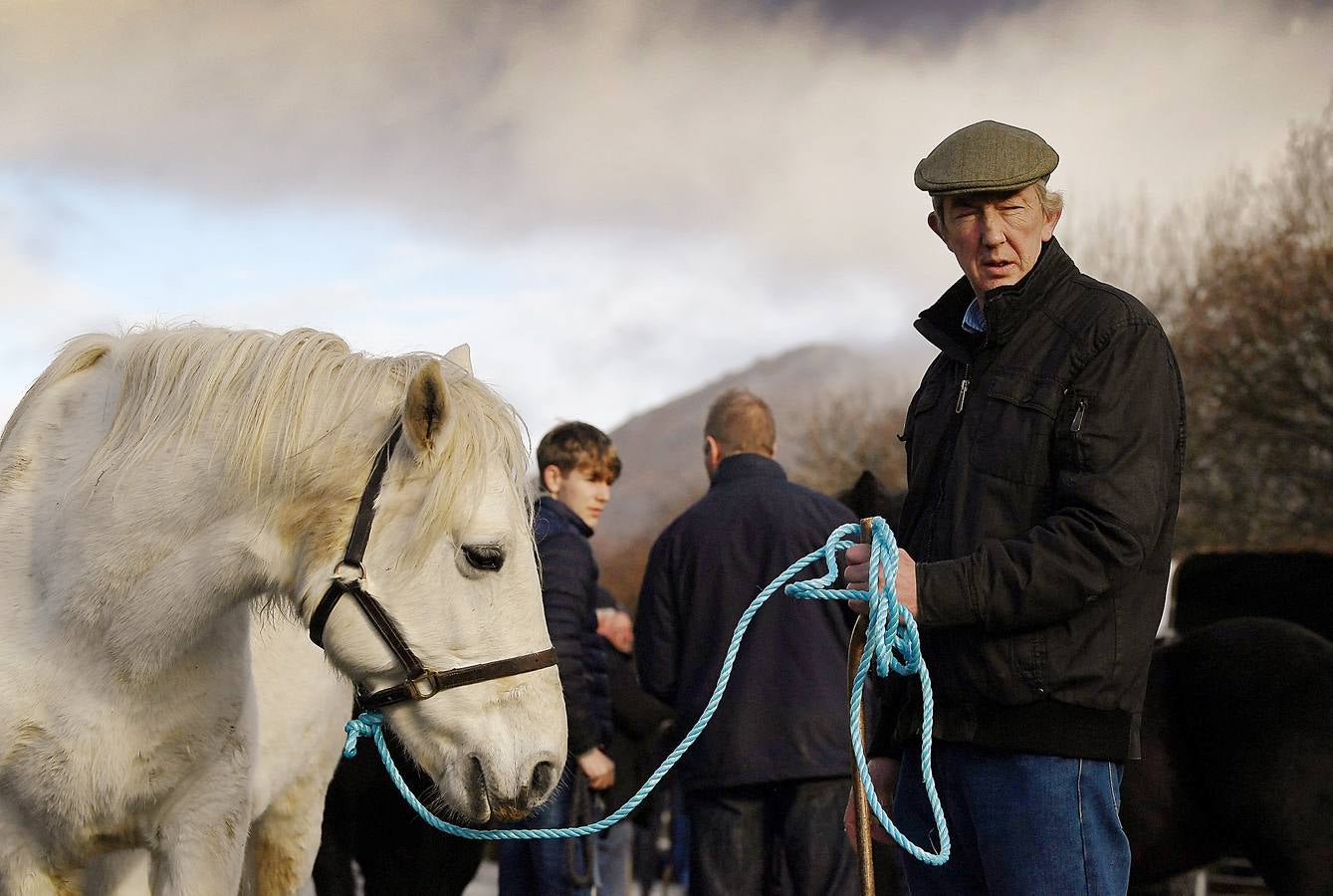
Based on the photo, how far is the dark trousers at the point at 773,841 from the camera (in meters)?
4.78

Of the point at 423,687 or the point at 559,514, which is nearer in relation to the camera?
the point at 423,687

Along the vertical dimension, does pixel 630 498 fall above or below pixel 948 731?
above

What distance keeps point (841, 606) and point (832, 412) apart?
2814cm

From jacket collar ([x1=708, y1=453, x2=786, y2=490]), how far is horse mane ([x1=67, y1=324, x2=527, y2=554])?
232 centimetres

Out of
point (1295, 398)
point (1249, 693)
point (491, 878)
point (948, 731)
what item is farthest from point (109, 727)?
point (1295, 398)

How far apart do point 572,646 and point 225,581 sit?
2247 mm

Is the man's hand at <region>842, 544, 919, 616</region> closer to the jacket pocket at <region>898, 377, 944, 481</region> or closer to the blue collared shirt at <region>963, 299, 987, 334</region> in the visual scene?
the jacket pocket at <region>898, 377, 944, 481</region>

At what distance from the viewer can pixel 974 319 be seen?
278 centimetres

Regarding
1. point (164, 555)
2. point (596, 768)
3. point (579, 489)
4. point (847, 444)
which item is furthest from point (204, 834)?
point (847, 444)

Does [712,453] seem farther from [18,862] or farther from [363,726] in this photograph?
[18,862]

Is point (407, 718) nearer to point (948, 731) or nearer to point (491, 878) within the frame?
point (948, 731)

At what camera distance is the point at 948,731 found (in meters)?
2.53

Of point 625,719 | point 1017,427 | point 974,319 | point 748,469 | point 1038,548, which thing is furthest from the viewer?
point 625,719

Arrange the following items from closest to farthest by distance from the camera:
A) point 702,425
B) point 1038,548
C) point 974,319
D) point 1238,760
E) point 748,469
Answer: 1. point 1038,548
2. point 974,319
3. point 1238,760
4. point 748,469
5. point 702,425
